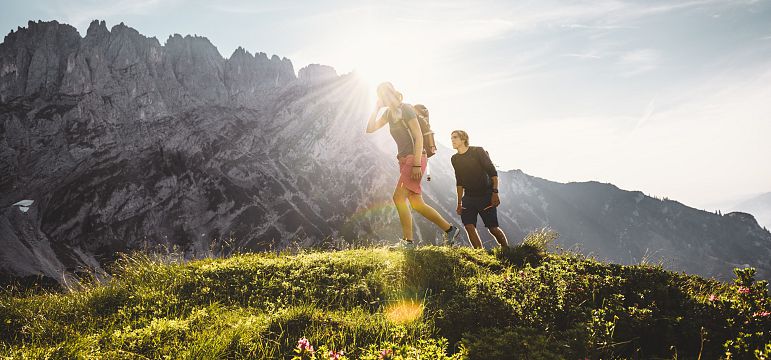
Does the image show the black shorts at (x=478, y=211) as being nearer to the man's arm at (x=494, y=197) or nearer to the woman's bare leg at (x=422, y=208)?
the man's arm at (x=494, y=197)

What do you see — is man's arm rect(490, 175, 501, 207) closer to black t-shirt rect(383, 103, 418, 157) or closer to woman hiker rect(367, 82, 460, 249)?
woman hiker rect(367, 82, 460, 249)

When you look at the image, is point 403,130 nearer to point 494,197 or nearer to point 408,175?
point 408,175

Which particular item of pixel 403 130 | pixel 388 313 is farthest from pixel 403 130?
pixel 388 313

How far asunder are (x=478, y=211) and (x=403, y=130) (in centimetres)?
291

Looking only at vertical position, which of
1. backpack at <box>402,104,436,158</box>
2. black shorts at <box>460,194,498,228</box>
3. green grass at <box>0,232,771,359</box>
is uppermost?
backpack at <box>402,104,436,158</box>

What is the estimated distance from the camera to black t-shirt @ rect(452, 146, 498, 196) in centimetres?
984

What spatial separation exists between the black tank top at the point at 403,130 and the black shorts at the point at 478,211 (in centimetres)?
225

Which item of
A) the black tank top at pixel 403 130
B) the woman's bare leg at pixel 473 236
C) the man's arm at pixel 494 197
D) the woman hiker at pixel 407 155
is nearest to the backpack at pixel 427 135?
the woman hiker at pixel 407 155

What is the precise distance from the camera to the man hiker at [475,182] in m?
9.74

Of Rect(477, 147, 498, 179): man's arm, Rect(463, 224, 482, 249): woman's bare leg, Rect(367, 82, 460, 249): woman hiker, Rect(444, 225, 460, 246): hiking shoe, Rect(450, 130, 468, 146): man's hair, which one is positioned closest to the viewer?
Rect(444, 225, 460, 246): hiking shoe

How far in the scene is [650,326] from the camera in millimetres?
3744

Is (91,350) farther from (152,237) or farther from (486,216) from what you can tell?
(152,237)

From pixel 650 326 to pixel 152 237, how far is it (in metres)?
231

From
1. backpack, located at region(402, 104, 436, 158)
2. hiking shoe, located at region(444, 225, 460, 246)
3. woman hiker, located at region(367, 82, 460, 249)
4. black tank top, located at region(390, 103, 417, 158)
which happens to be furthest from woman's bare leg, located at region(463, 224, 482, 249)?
black tank top, located at region(390, 103, 417, 158)
